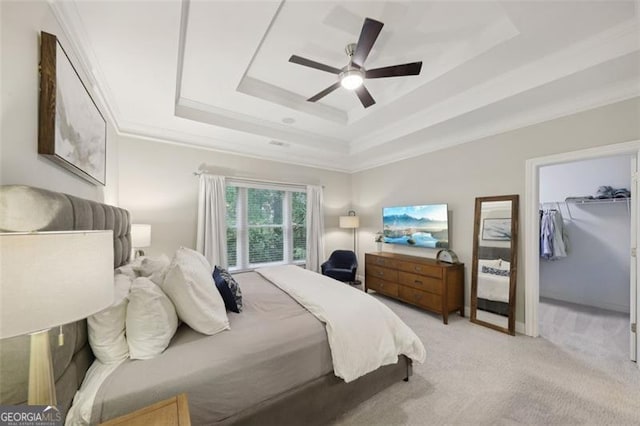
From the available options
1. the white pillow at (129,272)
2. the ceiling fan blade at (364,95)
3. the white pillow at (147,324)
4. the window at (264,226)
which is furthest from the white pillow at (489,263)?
the white pillow at (129,272)

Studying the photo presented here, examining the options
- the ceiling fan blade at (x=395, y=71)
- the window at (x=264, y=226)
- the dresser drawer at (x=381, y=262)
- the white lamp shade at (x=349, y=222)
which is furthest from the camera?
the white lamp shade at (x=349, y=222)

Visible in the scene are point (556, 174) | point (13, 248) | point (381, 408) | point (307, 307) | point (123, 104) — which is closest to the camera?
point (13, 248)

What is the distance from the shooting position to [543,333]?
2.80m

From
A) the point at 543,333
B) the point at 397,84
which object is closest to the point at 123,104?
the point at 397,84

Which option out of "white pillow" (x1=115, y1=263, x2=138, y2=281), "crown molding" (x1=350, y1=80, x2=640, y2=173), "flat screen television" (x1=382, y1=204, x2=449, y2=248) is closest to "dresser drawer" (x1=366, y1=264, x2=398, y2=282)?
"flat screen television" (x1=382, y1=204, x2=449, y2=248)

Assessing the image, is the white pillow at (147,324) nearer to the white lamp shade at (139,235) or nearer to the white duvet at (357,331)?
the white duvet at (357,331)

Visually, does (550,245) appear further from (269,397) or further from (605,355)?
(269,397)

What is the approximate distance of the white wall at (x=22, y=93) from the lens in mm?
1007

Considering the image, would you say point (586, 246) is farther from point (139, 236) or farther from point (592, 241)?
point (139, 236)

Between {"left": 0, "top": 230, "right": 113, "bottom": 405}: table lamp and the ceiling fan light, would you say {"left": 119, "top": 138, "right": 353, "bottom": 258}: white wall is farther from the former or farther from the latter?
{"left": 0, "top": 230, "right": 113, "bottom": 405}: table lamp

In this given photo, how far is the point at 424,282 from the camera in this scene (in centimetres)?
332

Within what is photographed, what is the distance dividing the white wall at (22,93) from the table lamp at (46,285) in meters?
0.68

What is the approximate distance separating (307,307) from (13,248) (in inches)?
61.4

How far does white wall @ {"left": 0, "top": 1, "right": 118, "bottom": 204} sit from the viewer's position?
1007 mm
